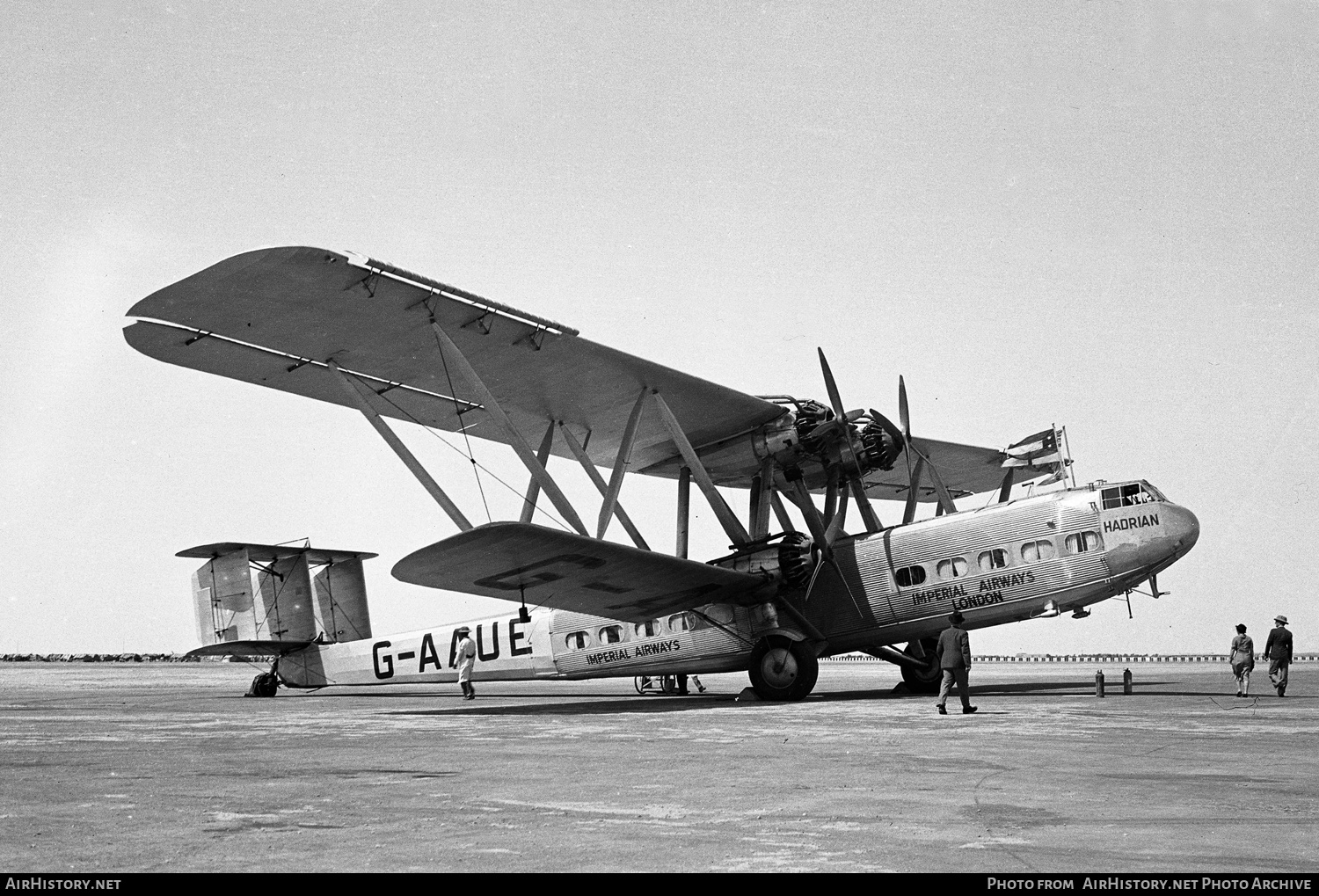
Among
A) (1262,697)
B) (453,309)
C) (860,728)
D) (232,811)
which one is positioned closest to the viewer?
(232,811)

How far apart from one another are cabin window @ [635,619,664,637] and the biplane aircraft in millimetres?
34

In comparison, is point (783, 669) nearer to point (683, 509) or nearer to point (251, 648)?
point (683, 509)

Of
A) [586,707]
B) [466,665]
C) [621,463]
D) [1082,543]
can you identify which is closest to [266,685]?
[466,665]

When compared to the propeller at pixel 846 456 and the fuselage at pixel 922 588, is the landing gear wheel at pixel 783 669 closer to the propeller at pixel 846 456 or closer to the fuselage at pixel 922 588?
the fuselage at pixel 922 588

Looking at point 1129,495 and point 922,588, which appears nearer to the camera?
point 1129,495

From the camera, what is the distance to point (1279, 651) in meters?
20.0

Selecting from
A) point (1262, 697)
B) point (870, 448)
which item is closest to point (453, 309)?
point (870, 448)

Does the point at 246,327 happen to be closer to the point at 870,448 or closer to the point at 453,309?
the point at 453,309

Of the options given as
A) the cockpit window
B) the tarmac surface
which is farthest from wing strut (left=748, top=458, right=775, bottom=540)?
the tarmac surface

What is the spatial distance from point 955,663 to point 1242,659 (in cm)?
709

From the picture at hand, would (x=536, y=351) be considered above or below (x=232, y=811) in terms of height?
above

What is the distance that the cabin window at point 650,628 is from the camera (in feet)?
70.6
